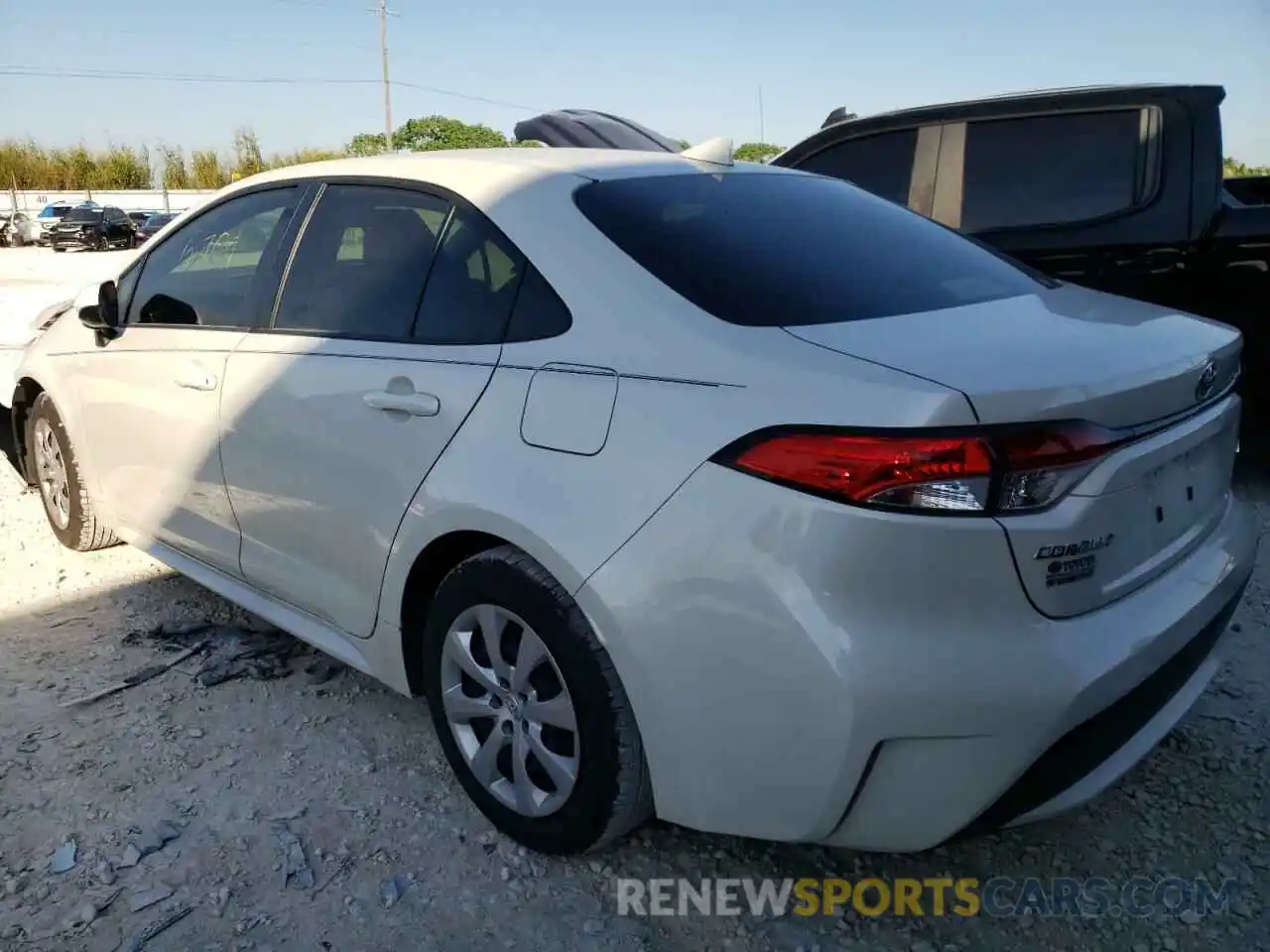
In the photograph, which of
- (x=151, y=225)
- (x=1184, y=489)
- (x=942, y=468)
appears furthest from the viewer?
(x=151, y=225)

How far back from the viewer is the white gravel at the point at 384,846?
2.07 m

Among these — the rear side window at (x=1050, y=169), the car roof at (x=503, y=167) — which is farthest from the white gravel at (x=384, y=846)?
the rear side window at (x=1050, y=169)

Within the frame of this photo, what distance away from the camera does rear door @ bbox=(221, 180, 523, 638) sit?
2305 mm

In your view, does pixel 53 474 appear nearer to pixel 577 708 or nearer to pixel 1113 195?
pixel 577 708

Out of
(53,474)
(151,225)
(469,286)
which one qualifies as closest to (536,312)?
(469,286)

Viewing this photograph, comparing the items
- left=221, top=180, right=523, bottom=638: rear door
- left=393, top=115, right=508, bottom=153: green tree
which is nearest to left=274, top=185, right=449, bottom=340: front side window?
left=221, top=180, right=523, bottom=638: rear door

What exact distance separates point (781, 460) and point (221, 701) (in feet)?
6.89

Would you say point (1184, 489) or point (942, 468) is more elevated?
point (942, 468)

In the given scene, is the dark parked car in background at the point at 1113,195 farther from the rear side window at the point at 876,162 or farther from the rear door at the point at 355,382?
the rear door at the point at 355,382

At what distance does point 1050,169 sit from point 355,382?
11.4 ft

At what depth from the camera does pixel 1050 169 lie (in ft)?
14.9

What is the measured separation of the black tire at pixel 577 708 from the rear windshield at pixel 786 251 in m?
0.67

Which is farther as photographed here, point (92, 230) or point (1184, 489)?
point (92, 230)

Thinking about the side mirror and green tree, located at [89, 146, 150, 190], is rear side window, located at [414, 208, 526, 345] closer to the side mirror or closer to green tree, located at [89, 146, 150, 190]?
the side mirror
